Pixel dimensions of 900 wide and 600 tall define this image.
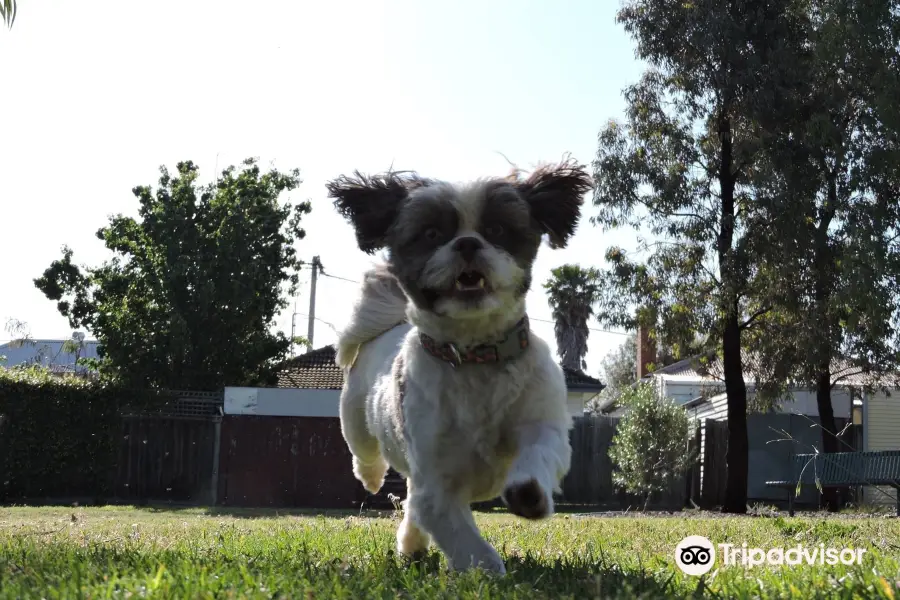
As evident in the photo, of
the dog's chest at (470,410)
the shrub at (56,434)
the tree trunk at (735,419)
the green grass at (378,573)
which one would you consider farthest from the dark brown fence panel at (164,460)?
the dog's chest at (470,410)

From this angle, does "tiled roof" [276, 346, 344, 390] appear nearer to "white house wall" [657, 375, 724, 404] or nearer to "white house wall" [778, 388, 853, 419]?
"white house wall" [657, 375, 724, 404]

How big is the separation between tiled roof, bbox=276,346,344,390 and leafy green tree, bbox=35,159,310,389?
829 mm

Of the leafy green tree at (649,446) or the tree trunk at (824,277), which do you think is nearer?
the tree trunk at (824,277)

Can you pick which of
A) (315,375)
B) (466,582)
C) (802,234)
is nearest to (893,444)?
(802,234)

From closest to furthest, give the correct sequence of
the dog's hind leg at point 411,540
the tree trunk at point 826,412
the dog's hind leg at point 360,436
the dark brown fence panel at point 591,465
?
the dog's hind leg at point 411,540 → the dog's hind leg at point 360,436 → the tree trunk at point 826,412 → the dark brown fence panel at point 591,465

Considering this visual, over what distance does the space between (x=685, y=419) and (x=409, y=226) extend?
18.7 metres

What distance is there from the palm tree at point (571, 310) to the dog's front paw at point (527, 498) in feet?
120

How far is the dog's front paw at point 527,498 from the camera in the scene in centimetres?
363

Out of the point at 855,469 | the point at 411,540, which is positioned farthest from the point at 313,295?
the point at 411,540

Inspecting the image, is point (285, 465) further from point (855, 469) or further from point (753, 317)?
point (855, 469)

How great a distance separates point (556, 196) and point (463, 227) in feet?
1.97

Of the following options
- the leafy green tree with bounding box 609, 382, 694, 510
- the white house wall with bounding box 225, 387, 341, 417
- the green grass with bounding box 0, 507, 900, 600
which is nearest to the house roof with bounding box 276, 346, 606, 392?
the white house wall with bounding box 225, 387, 341, 417

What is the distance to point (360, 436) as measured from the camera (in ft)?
20.3

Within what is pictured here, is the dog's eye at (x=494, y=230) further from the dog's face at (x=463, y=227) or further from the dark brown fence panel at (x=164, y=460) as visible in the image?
the dark brown fence panel at (x=164, y=460)
